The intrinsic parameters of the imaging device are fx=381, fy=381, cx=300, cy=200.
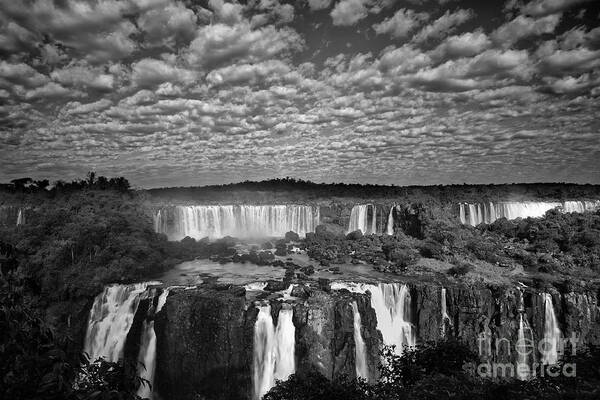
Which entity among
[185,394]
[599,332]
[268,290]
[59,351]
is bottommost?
[185,394]

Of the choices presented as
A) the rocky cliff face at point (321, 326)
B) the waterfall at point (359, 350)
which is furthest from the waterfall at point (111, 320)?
the waterfall at point (359, 350)

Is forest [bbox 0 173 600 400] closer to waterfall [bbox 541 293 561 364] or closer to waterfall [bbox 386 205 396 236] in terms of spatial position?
waterfall [bbox 386 205 396 236]

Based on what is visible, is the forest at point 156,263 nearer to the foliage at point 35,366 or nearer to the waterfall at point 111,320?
the foliage at point 35,366

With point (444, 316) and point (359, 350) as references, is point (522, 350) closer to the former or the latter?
point (444, 316)

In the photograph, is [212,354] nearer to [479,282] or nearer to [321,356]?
[321,356]

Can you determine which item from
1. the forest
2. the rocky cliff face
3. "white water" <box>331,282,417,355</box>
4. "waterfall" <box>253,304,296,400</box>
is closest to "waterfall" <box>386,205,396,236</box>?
the forest

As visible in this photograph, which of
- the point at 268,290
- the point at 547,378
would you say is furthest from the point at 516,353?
the point at 547,378
